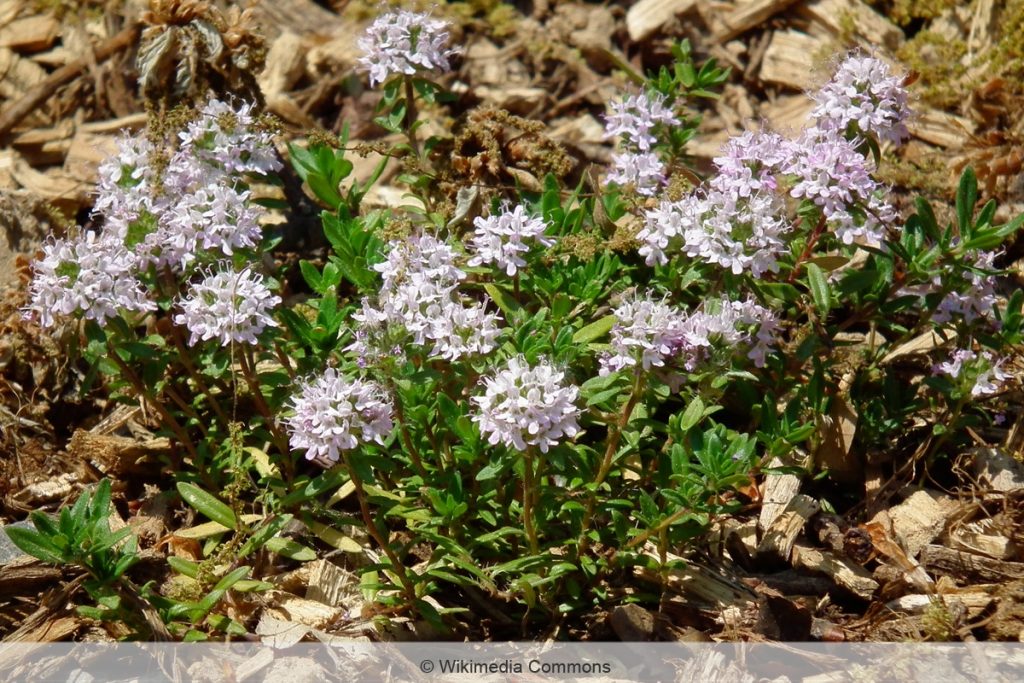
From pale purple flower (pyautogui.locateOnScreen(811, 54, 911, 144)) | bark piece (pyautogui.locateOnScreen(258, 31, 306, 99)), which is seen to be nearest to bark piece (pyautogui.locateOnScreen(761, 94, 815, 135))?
pale purple flower (pyautogui.locateOnScreen(811, 54, 911, 144))

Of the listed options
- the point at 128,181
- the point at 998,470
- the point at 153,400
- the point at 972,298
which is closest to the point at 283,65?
the point at 128,181

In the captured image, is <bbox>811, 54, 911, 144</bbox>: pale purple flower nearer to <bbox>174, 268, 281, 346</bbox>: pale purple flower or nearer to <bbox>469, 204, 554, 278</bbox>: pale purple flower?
<bbox>469, 204, 554, 278</bbox>: pale purple flower

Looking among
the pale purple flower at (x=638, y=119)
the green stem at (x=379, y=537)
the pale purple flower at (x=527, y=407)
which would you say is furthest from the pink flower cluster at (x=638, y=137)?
the green stem at (x=379, y=537)

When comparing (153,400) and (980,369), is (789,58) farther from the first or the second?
(153,400)

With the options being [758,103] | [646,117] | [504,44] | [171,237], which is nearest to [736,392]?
[646,117]

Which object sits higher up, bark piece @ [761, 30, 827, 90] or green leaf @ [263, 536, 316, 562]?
bark piece @ [761, 30, 827, 90]

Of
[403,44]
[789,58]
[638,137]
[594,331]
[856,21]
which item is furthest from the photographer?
[789,58]
